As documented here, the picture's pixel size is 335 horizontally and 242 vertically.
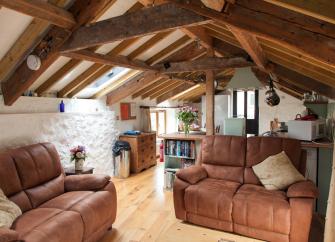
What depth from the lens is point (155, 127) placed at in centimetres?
809

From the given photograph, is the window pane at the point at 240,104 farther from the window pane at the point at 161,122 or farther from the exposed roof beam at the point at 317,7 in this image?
the exposed roof beam at the point at 317,7

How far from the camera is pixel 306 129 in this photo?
3533 millimetres

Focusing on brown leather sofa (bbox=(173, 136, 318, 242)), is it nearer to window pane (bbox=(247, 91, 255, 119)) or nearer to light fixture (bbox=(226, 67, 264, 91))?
light fixture (bbox=(226, 67, 264, 91))

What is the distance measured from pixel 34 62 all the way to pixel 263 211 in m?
3.12

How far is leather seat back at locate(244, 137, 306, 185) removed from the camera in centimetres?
338

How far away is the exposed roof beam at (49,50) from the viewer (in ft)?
8.93

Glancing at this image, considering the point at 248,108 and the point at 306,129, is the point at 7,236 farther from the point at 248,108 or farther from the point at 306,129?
the point at 248,108

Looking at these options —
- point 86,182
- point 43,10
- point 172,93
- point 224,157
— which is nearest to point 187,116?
point 224,157

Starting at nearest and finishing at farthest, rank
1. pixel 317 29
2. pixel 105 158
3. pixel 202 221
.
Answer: pixel 317 29 < pixel 202 221 < pixel 105 158

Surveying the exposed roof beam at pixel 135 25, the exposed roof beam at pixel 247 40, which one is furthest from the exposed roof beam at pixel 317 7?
the exposed roof beam at pixel 135 25

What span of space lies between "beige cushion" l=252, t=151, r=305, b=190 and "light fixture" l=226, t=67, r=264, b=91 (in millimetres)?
1282

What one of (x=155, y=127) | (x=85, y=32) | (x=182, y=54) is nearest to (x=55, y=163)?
(x=85, y=32)

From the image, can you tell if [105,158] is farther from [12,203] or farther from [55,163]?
[12,203]

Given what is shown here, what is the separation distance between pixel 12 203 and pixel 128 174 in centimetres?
326
